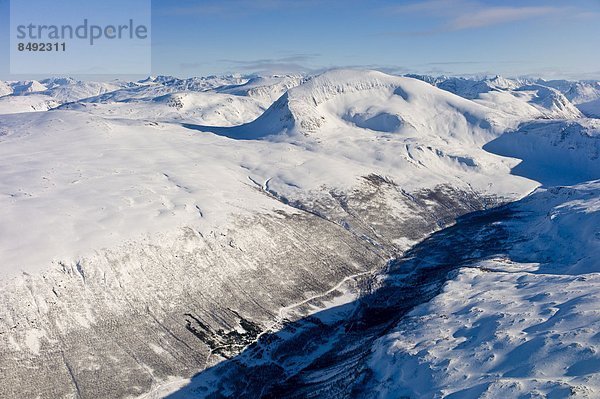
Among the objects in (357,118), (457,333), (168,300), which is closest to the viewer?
(457,333)

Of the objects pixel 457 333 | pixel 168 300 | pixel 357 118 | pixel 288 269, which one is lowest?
pixel 168 300

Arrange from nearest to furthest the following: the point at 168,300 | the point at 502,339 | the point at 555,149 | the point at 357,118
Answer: the point at 502,339 → the point at 168,300 → the point at 555,149 → the point at 357,118

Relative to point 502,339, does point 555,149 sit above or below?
above

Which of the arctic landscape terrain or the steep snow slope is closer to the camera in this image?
the steep snow slope

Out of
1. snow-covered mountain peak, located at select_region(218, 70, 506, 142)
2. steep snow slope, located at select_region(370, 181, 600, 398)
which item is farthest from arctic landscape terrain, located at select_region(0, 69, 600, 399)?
snow-covered mountain peak, located at select_region(218, 70, 506, 142)

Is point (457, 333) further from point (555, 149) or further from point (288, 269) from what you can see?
point (555, 149)

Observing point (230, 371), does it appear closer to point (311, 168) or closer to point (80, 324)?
point (80, 324)

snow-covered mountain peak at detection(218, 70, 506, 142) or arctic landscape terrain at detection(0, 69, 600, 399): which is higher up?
snow-covered mountain peak at detection(218, 70, 506, 142)

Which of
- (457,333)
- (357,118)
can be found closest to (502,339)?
(457,333)

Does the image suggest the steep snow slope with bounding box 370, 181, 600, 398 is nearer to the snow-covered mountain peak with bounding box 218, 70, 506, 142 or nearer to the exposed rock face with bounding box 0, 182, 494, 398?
the exposed rock face with bounding box 0, 182, 494, 398
